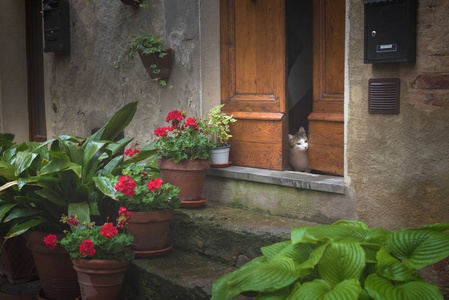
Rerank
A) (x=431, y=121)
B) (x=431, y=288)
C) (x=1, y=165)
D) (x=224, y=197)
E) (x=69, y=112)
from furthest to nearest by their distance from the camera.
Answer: (x=69, y=112), (x=224, y=197), (x=1, y=165), (x=431, y=121), (x=431, y=288)

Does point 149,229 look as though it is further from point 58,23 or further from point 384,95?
point 58,23

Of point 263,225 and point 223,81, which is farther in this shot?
point 223,81

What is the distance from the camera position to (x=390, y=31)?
3078 mm

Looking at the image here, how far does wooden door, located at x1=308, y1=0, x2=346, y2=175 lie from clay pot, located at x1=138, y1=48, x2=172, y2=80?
4.14ft

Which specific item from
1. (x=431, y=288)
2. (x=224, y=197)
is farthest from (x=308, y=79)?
(x=431, y=288)

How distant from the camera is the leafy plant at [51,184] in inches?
148

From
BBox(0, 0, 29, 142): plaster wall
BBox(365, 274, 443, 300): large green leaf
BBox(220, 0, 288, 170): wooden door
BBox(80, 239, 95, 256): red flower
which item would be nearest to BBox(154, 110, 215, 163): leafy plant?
BBox(220, 0, 288, 170): wooden door

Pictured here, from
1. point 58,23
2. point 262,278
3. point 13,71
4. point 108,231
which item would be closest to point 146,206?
point 108,231

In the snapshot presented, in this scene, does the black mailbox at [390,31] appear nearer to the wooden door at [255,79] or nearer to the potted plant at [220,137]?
the wooden door at [255,79]

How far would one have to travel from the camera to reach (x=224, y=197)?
4.30 m

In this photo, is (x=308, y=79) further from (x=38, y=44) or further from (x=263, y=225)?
(x=38, y=44)

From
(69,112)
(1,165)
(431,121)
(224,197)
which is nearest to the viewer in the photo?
(431,121)

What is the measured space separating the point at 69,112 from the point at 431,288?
15.6 ft

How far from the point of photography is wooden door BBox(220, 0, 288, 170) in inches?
164
